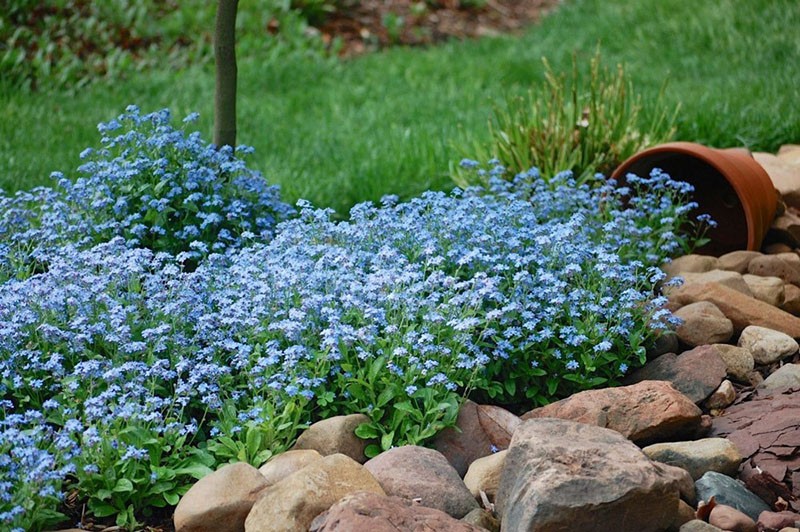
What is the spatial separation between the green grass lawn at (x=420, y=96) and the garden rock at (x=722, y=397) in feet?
7.83

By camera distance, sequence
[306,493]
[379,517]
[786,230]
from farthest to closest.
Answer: [786,230], [306,493], [379,517]

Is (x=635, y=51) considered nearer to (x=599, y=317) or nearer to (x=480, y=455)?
(x=599, y=317)

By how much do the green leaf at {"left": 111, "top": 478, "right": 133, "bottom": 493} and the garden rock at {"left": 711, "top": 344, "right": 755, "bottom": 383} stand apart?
91.2 inches

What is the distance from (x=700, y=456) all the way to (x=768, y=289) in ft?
5.34

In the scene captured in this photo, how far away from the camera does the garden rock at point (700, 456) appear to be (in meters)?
3.18

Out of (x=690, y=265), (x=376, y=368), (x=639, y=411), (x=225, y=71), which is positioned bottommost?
(x=690, y=265)

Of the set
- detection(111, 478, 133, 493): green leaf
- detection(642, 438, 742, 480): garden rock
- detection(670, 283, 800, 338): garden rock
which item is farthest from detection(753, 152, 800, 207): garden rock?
detection(111, 478, 133, 493): green leaf

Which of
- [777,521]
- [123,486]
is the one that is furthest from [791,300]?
[123,486]

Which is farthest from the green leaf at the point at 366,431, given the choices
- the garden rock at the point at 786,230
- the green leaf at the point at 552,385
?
the garden rock at the point at 786,230

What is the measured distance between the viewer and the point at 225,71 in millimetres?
4836

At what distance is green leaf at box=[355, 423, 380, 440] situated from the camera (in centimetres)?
328

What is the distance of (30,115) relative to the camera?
719 cm

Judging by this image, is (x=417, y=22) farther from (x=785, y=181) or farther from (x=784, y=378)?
(x=784, y=378)

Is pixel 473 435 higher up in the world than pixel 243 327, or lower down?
lower down
